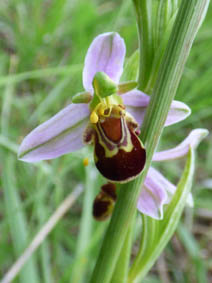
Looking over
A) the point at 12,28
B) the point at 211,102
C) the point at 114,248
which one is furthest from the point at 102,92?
the point at 12,28

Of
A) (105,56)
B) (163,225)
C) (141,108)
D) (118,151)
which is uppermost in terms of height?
(105,56)

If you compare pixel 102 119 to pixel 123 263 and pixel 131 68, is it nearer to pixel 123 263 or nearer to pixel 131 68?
pixel 131 68

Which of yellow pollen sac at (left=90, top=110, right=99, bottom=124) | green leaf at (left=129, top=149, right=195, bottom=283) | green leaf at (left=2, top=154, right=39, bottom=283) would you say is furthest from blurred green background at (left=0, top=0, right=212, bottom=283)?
yellow pollen sac at (left=90, top=110, right=99, bottom=124)

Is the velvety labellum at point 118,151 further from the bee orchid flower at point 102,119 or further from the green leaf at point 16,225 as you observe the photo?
the green leaf at point 16,225

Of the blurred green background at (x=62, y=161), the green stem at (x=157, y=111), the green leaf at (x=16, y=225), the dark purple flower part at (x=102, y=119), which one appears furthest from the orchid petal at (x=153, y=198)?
the green leaf at (x=16, y=225)

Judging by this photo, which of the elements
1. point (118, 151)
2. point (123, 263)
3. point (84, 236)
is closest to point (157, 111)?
point (118, 151)

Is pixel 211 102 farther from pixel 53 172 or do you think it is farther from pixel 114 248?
pixel 114 248
